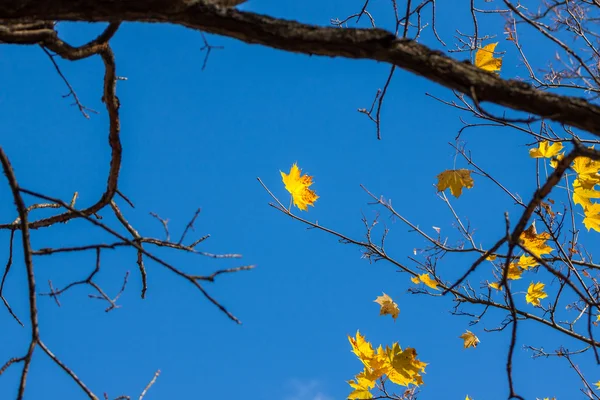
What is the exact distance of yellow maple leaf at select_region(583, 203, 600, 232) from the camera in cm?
270

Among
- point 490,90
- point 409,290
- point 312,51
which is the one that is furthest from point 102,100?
point 409,290

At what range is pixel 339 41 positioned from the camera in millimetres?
1401

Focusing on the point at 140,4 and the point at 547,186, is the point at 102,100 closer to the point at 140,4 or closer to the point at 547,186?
the point at 140,4

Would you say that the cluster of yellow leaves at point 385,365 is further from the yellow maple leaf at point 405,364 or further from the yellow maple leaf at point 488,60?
the yellow maple leaf at point 488,60

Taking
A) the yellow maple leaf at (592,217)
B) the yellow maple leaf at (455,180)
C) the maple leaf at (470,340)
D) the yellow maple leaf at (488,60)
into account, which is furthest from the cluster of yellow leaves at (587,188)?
the maple leaf at (470,340)

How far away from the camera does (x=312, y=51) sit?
1434 millimetres

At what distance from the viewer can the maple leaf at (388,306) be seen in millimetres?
3072

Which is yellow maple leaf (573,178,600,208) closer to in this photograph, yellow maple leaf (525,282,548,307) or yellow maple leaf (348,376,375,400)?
yellow maple leaf (525,282,548,307)

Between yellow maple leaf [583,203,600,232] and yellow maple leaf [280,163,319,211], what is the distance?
4.62ft

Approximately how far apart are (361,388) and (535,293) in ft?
3.91

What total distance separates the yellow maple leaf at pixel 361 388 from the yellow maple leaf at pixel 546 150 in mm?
1548

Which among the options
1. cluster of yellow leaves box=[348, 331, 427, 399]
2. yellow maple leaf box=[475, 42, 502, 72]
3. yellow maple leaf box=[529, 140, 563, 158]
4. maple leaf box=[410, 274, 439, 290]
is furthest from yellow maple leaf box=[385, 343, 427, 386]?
yellow maple leaf box=[475, 42, 502, 72]

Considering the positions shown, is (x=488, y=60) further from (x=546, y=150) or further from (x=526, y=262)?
(x=526, y=262)

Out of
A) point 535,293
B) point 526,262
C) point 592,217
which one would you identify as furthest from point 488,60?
point 535,293
